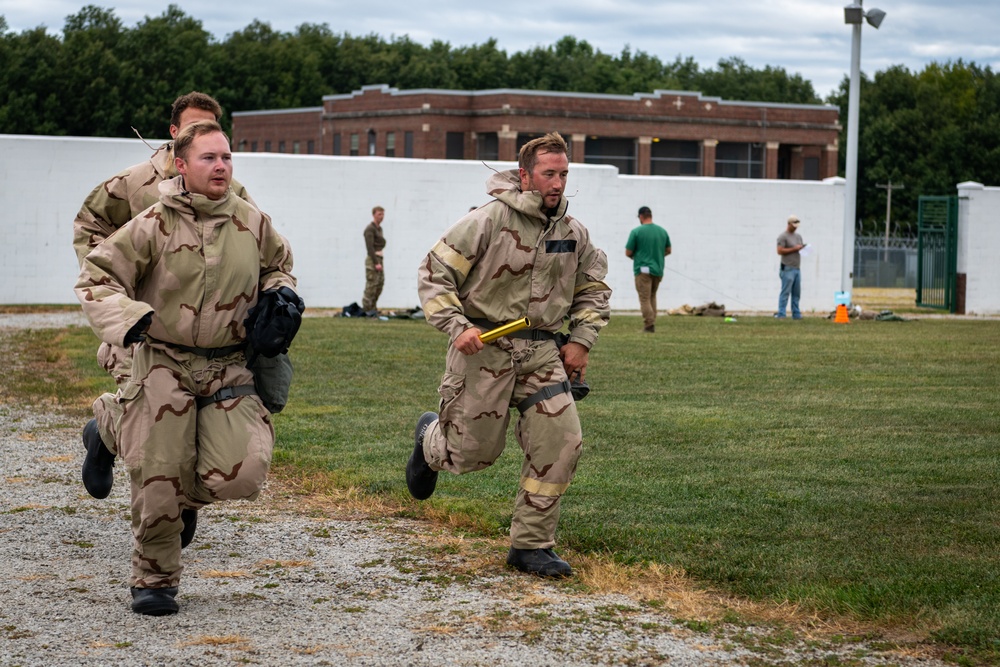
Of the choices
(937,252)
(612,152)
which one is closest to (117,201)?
(937,252)

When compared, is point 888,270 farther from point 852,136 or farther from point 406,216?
point 406,216

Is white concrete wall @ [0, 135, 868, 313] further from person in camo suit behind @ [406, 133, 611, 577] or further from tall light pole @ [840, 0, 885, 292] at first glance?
person in camo suit behind @ [406, 133, 611, 577]

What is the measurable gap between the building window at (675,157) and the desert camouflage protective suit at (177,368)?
2678 inches

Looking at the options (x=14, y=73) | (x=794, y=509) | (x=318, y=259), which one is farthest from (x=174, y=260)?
(x=14, y=73)

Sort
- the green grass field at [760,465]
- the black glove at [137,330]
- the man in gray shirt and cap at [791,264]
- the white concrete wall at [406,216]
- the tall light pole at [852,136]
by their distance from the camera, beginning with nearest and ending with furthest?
the black glove at [137,330] < the green grass field at [760,465] < the man in gray shirt and cap at [791,264] < the white concrete wall at [406,216] < the tall light pole at [852,136]

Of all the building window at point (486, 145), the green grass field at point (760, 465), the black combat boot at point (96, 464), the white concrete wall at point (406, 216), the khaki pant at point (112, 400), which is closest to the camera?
the khaki pant at point (112, 400)

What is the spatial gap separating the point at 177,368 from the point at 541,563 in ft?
6.09

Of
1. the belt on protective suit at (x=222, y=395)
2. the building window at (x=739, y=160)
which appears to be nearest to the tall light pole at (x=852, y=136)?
the belt on protective suit at (x=222, y=395)

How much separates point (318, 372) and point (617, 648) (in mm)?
9990

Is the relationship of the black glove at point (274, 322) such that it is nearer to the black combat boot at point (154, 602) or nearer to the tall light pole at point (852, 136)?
the black combat boot at point (154, 602)

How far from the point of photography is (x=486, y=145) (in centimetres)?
7025

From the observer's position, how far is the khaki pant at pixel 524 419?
616 cm

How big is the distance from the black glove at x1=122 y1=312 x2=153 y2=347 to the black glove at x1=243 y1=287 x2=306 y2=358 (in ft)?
1.49

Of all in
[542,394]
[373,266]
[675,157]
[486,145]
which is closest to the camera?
[542,394]
